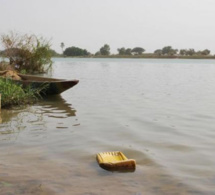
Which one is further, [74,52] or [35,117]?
[74,52]

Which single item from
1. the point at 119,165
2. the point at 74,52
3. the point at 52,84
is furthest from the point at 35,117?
the point at 74,52

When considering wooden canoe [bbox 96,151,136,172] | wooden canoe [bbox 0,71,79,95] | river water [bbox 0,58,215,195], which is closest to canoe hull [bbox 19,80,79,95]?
wooden canoe [bbox 0,71,79,95]

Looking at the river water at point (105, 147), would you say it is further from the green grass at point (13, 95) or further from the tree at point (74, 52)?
the tree at point (74, 52)

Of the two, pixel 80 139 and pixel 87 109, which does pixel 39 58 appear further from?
pixel 80 139

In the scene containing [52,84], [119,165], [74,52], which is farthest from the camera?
[74,52]

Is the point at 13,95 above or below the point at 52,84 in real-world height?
below

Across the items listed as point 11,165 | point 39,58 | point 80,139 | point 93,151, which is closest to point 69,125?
point 80,139

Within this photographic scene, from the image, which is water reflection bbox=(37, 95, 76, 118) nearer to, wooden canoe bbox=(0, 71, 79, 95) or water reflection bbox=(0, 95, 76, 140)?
water reflection bbox=(0, 95, 76, 140)

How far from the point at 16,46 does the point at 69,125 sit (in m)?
14.3

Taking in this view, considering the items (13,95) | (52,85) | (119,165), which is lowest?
(119,165)

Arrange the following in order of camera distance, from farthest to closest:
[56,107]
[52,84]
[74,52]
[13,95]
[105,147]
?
[74,52] → [52,84] → [56,107] → [13,95] → [105,147]

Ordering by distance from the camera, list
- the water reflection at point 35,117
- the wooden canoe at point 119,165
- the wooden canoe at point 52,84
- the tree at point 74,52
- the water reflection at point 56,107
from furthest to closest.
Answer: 1. the tree at point 74,52
2. the wooden canoe at point 52,84
3. the water reflection at point 56,107
4. the water reflection at point 35,117
5. the wooden canoe at point 119,165

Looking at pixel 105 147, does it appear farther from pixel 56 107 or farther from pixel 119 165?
pixel 56 107

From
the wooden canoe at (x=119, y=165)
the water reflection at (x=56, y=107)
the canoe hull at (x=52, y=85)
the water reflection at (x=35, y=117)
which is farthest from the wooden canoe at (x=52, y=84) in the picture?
the wooden canoe at (x=119, y=165)
